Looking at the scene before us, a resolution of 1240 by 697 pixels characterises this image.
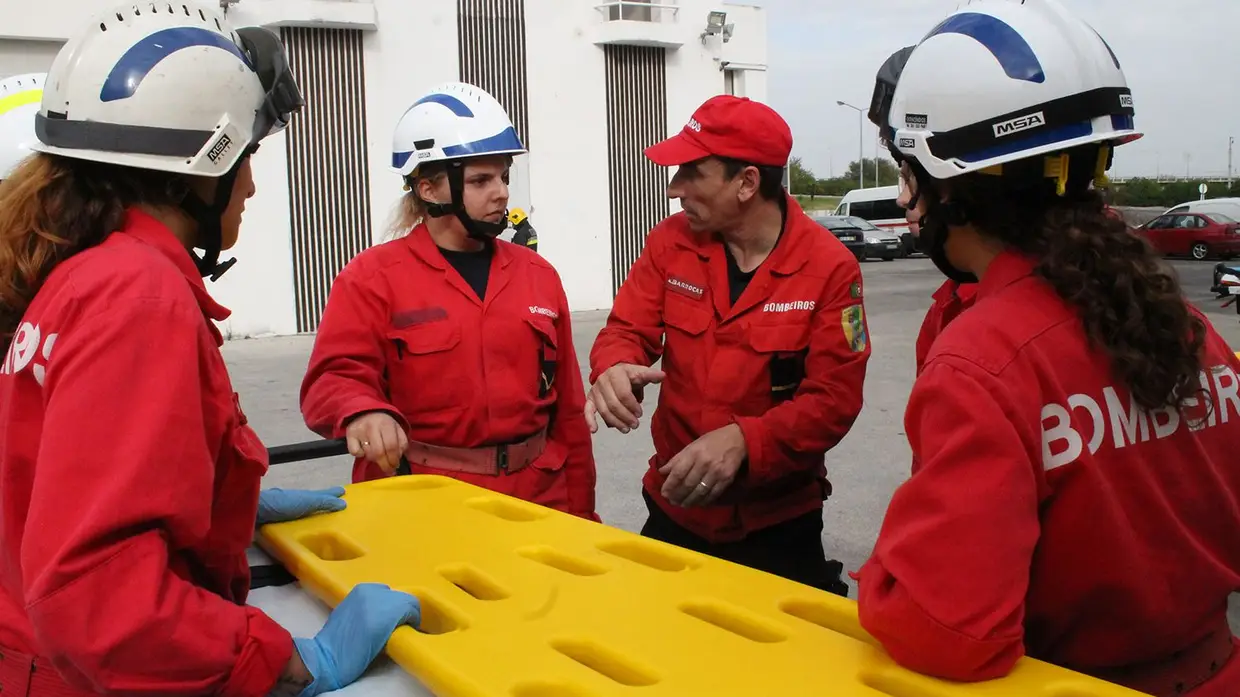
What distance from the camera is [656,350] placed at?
3033 millimetres

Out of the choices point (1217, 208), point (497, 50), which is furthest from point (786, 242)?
point (1217, 208)

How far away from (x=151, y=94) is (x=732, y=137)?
1623 mm

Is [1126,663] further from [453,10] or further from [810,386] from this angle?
[453,10]

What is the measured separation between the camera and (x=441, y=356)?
9.54 ft

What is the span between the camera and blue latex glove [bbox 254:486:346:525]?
2383 mm

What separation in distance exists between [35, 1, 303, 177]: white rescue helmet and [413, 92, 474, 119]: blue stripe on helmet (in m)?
1.43

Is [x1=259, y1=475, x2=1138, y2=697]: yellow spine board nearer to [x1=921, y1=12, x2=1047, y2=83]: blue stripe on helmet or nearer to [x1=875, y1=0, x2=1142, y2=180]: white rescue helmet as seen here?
[x1=875, y1=0, x2=1142, y2=180]: white rescue helmet

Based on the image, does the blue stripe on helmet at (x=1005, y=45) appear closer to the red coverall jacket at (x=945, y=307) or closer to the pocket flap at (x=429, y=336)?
the red coverall jacket at (x=945, y=307)

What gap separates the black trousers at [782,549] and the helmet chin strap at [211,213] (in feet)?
5.43

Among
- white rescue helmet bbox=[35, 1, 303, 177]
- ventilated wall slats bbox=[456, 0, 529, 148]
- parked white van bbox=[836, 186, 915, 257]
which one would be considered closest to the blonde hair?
white rescue helmet bbox=[35, 1, 303, 177]

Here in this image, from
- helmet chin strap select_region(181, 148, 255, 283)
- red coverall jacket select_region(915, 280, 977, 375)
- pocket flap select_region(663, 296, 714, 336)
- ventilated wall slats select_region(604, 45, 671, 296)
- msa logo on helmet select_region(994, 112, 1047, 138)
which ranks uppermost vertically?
ventilated wall slats select_region(604, 45, 671, 296)

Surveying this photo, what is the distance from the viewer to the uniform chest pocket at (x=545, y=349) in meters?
3.06

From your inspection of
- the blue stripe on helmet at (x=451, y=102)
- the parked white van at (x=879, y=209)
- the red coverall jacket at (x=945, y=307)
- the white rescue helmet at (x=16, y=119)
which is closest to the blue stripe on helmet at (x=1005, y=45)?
the red coverall jacket at (x=945, y=307)

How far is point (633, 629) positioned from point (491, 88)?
14225 millimetres
